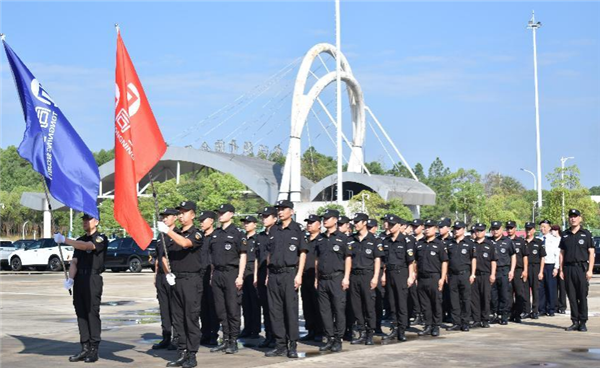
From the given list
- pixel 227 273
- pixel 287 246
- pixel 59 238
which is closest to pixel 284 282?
pixel 287 246

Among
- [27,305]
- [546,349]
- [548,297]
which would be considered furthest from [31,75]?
[548,297]

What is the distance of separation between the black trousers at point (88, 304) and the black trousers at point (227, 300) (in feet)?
5.82

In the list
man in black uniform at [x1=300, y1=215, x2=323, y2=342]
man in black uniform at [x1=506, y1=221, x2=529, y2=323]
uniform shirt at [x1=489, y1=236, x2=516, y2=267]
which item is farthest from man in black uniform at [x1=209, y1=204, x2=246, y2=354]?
man in black uniform at [x1=506, y1=221, x2=529, y2=323]

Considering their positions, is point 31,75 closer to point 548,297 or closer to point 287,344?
point 287,344

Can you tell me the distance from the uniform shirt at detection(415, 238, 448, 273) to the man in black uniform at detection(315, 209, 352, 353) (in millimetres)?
2415

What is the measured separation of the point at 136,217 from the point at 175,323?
140 cm

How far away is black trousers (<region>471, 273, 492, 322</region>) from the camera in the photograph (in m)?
16.4

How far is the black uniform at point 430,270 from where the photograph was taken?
49.8ft

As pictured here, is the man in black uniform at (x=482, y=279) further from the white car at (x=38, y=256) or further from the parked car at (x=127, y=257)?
the white car at (x=38, y=256)

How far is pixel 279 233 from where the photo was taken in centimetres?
1253

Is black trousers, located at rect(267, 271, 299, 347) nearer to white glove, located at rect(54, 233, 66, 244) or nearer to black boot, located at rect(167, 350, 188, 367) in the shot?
black boot, located at rect(167, 350, 188, 367)

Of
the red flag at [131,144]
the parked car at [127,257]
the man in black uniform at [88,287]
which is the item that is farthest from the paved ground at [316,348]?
the parked car at [127,257]

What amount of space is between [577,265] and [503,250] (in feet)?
7.24

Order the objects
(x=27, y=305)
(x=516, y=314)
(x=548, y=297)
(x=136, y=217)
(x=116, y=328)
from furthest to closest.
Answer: (x=27, y=305), (x=548, y=297), (x=516, y=314), (x=116, y=328), (x=136, y=217)
